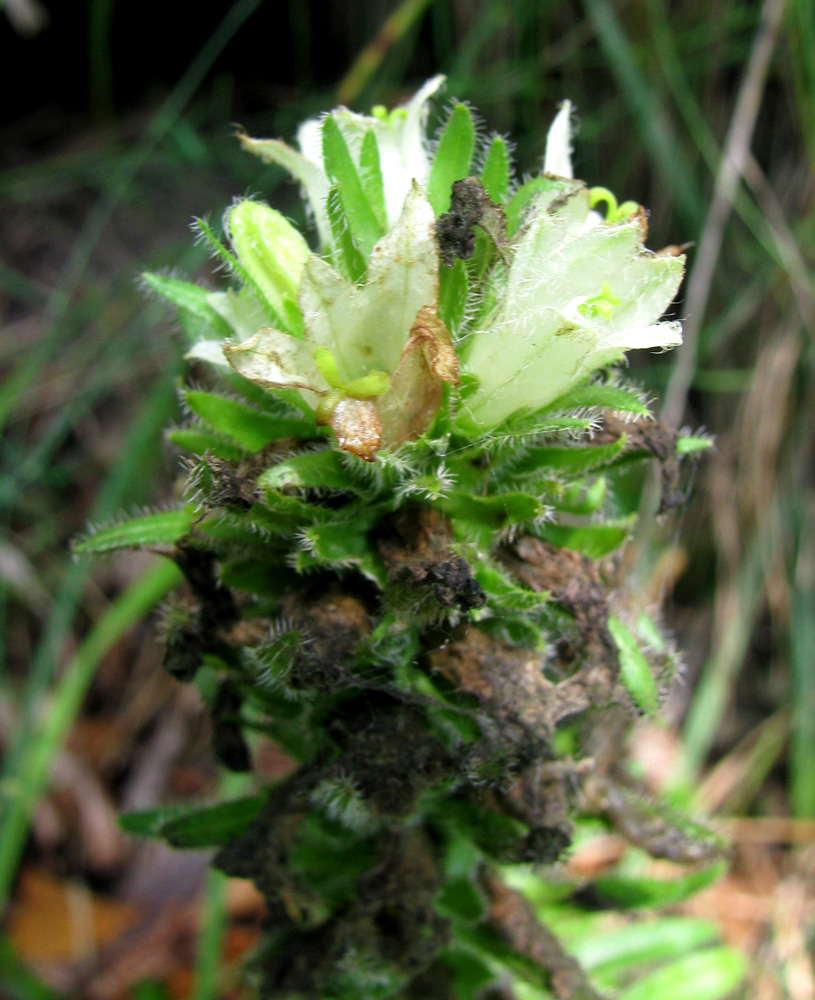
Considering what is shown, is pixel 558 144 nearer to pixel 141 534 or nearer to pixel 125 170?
pixel 141 534

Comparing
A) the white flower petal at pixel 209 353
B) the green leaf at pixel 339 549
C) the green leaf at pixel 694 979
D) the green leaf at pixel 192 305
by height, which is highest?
the green leaf at pixel 192 305

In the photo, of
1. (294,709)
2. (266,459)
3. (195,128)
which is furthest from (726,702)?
(195,128)

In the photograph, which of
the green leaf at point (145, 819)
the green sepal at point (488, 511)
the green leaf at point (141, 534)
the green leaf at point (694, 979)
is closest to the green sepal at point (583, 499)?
the green sepal at point (488, 511)

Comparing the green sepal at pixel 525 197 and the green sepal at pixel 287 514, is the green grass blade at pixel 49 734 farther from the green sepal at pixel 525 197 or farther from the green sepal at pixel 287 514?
the green sepal at pixel 525 197

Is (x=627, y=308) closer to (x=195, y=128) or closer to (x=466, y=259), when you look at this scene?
(x=466, y=259)

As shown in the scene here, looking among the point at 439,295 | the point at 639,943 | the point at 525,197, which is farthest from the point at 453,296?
the point at 639,943

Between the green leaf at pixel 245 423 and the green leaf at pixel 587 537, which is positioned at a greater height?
the green leaf at pixel 245 423
